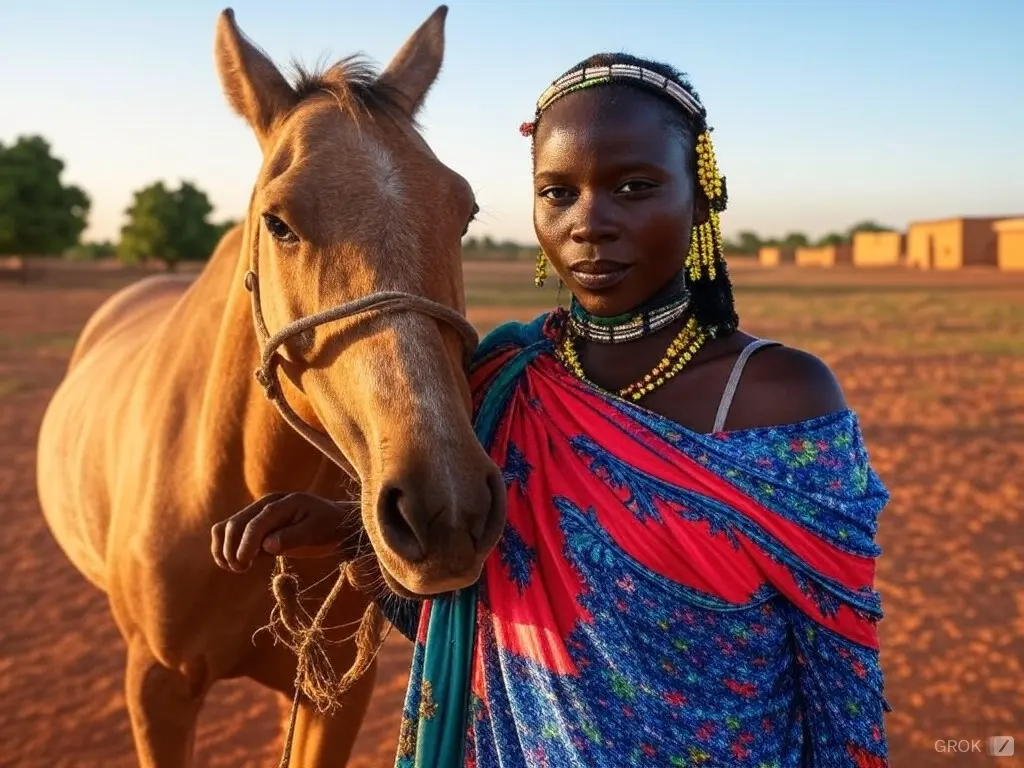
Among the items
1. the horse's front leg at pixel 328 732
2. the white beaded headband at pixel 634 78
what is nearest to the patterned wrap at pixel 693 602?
the white beaded headband at pixel 634 78

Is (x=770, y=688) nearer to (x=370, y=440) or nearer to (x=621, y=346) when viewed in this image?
(x=621, y=346)

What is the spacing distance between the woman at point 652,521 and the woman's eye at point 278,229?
54 centimetres

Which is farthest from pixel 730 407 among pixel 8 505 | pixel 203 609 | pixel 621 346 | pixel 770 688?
pixel 8 505

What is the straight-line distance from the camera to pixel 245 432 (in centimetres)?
237

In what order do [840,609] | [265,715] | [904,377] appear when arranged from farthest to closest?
[904,377]
[265,715]
[840,609]

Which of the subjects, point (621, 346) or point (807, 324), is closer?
point (621, 346)

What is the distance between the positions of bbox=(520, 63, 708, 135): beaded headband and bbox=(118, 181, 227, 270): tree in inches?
2119

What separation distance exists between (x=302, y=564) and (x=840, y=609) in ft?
5.39

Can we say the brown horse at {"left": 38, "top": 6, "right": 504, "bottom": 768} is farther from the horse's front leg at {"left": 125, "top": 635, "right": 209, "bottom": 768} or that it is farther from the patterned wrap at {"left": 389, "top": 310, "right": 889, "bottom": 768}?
the patterned wrap at {"left": 389, "top": 310, "right": 889, "bottom": 768}

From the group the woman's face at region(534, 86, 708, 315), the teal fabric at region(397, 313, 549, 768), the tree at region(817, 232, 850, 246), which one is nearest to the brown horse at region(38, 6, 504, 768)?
the teal fabric at region(397, 313, 549, 768)

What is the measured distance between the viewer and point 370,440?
5.16 feet

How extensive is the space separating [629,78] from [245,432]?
4.73 feet

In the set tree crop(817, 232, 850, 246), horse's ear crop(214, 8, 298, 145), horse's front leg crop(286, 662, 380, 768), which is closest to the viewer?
horse's ear crop(214, 8, 298, 145)

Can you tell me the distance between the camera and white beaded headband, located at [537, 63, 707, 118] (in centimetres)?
161
